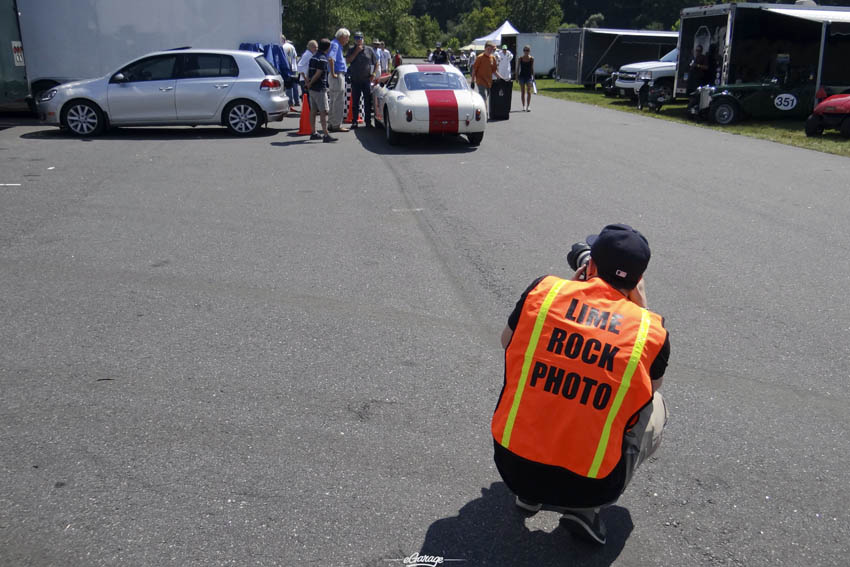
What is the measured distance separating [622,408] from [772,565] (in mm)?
916

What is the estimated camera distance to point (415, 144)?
14977mm

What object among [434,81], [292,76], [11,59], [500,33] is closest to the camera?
[434,81]

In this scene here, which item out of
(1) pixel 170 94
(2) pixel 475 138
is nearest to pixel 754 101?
(2) pixel 475 138

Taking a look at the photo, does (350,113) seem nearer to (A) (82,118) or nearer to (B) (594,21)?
(A) (82,118)

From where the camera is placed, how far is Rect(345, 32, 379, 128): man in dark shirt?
16.7 meters

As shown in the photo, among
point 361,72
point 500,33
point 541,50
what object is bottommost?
point 361,72

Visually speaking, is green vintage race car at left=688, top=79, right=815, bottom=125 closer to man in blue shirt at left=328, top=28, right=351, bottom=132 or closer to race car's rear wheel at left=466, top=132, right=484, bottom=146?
race car's rear wheel at left=466, top=132, right=484, bottom=146

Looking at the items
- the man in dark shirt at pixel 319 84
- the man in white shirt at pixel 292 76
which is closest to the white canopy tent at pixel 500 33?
the man in white shirt at pixel 292 76

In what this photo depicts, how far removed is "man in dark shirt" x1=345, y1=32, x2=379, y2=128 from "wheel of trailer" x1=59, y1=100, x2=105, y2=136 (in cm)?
506

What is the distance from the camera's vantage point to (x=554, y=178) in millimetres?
11188

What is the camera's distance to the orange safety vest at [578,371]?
2719 millimetres

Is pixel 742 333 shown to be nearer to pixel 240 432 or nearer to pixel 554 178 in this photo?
pixel 240 432

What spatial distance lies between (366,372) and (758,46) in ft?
72.6

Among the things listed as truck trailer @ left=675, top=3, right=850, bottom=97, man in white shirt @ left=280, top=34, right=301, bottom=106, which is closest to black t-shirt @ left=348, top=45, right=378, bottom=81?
man in white shirt @ left=280, top=34, right=301, bottom=106
